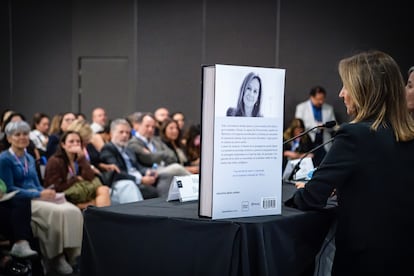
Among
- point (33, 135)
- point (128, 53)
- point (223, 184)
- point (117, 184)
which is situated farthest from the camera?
point (128, 53)

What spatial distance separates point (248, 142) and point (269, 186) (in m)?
0.16

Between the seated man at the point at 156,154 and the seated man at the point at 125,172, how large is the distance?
70 mm

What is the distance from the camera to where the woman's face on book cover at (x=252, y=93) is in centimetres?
177

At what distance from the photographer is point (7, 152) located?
433 centimetres

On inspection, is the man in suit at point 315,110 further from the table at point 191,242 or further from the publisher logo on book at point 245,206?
the publisher logo on book at point 245,206

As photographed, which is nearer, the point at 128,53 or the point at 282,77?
the point at 282,77

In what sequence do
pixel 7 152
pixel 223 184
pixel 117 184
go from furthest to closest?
pixel 117 184
pixel 7 152
pixel 223 184

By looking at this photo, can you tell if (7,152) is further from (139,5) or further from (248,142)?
(139,5)

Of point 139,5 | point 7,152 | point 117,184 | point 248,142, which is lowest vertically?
point 117,184

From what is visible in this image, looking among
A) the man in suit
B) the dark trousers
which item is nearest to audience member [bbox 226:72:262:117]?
the dark trousers

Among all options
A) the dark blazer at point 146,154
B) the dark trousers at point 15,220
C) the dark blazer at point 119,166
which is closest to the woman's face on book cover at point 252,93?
the dark trousers at point 15,220

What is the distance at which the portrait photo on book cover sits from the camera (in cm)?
171

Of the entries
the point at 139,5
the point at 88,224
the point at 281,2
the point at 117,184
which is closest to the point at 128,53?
the point at 139,5

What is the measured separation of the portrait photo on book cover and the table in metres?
0.31
